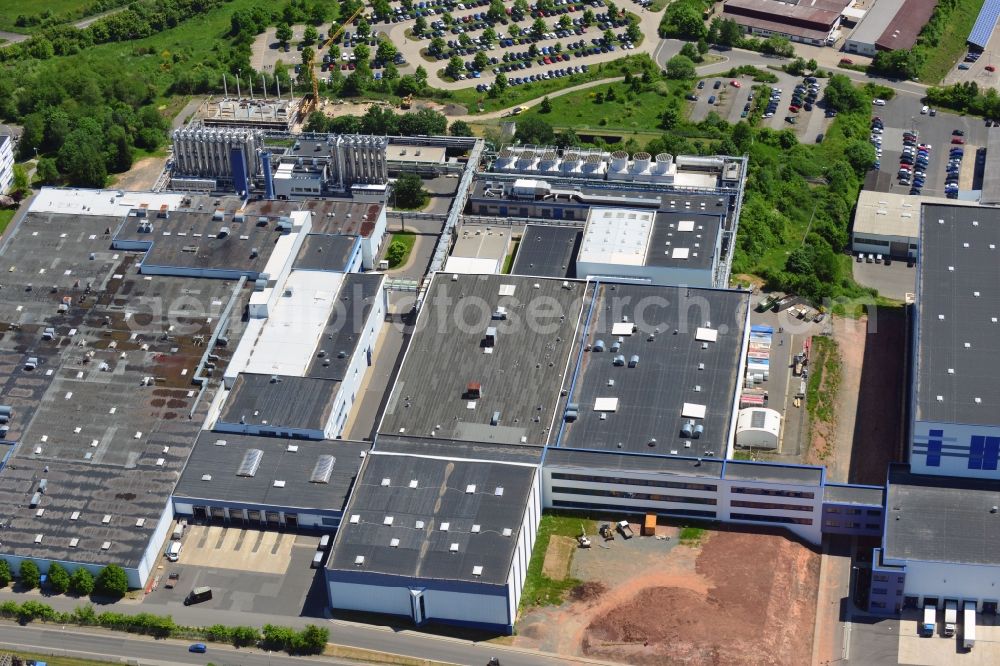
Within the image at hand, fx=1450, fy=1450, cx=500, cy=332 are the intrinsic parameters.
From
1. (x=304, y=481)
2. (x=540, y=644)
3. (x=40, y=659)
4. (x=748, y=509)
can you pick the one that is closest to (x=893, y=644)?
(x=748, y=509)

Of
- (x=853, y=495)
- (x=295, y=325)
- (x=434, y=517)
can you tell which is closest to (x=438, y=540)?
(x=434, y=517)

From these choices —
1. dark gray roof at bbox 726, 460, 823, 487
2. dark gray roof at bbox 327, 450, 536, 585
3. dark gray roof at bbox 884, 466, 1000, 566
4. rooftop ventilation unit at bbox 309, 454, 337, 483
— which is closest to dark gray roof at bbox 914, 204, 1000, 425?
dark gray roof at bbox 884, 466, 1000, 566

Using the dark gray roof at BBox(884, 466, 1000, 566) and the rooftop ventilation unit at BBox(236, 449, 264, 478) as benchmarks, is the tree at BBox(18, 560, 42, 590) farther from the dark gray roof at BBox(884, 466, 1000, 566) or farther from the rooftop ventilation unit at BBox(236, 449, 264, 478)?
the dark gray roof at BBox(884, 466, 1000, 566)

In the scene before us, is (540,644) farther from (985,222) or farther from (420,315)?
(985,222)

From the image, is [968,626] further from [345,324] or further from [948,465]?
[345,324]

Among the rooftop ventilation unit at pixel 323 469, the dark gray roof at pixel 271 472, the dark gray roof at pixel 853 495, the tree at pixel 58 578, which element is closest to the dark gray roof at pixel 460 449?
the dark gray roof at pixel 271 472

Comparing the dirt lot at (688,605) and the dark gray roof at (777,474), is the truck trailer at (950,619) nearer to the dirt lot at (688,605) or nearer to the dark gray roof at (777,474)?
the dirt lot at (688,605)

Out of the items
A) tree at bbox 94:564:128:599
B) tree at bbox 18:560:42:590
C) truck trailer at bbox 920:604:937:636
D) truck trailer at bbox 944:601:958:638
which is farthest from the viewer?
tree at bbox 18:560:42:590
